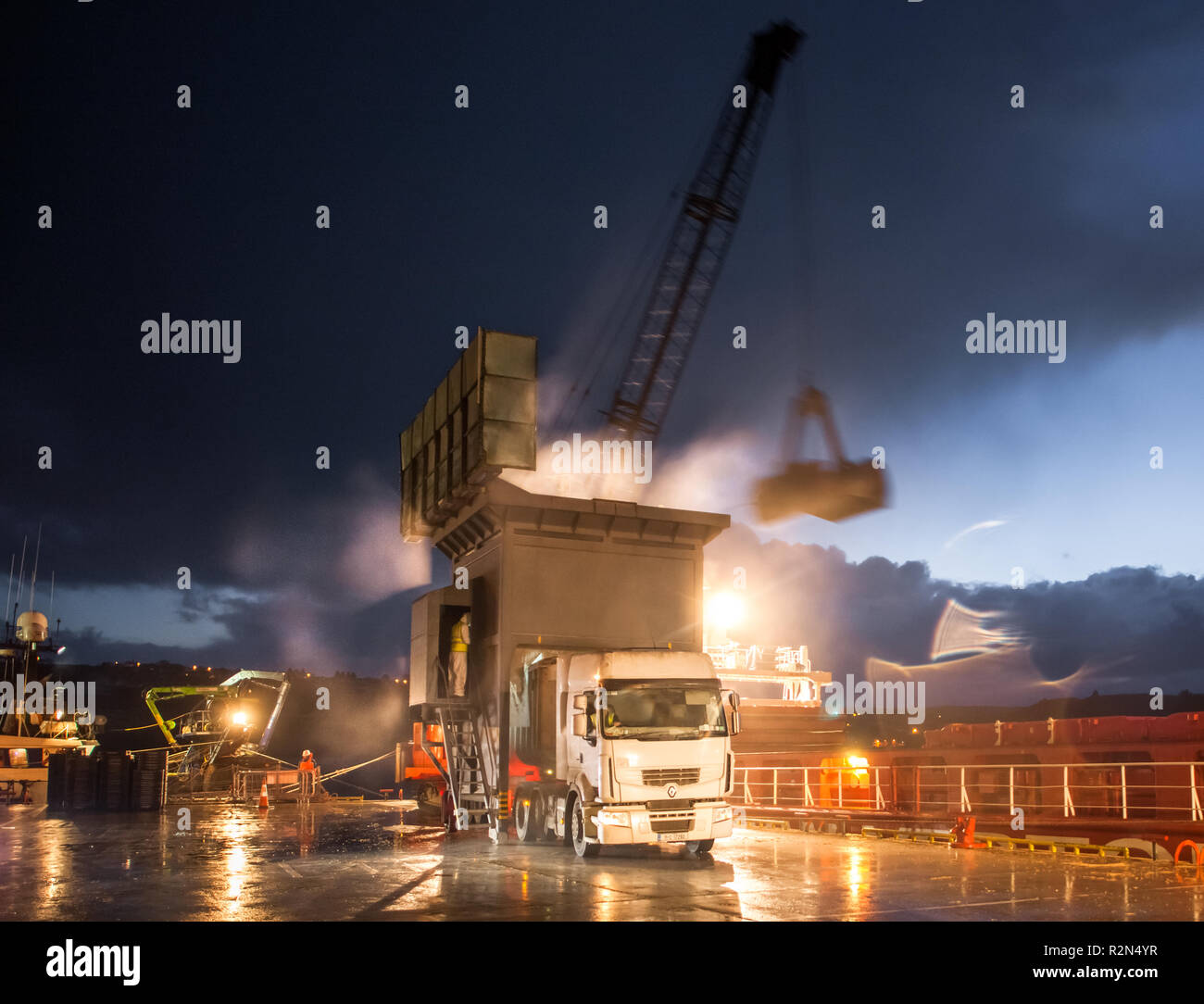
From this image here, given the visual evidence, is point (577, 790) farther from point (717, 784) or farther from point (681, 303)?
point (681, 303)

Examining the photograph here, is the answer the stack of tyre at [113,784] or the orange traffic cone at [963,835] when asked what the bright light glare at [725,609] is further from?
the orange traffic cone at [963,835]

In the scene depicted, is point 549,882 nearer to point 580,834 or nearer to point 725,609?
point 580,834

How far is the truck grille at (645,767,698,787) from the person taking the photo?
15.8 metres

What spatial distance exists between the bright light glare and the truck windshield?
46.4 m

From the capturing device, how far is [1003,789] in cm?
3092

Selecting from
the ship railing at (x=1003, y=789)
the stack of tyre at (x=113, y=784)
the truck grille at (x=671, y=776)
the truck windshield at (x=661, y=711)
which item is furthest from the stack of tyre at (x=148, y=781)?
the truck grille at (x=671, y=776)

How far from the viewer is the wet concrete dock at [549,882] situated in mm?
10875

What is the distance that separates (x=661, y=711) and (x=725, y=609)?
157 ft

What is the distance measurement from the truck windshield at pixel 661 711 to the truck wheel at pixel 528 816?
15.1ft

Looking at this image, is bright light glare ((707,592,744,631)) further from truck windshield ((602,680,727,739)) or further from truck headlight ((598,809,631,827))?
truck headlight ((598,809,631,827))

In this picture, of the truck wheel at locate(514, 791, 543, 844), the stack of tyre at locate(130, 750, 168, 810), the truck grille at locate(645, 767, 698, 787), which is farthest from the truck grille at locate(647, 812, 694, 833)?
the stack of tyre at locate(130, 750, 168, 810)

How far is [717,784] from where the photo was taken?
16188 mm

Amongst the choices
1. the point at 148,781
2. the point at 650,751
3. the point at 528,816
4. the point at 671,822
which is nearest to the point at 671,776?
the point at 650,751
